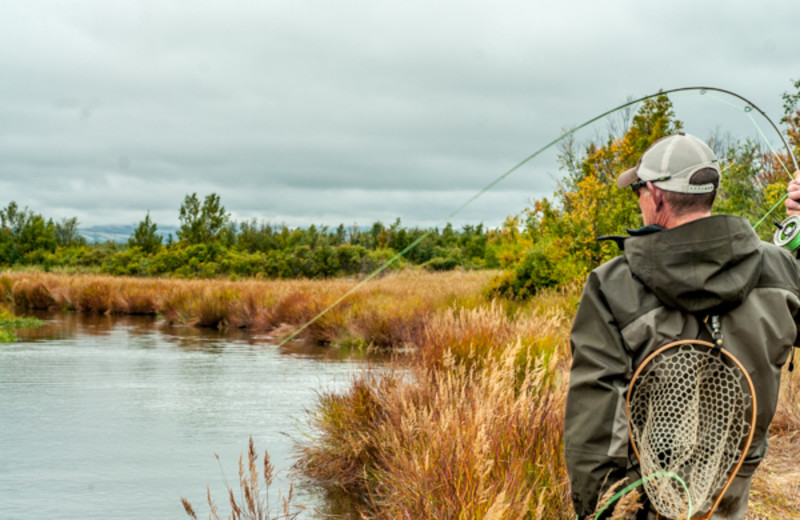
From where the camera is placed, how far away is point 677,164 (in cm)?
223

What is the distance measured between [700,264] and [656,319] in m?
0.19

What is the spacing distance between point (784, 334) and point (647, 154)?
2.15ft

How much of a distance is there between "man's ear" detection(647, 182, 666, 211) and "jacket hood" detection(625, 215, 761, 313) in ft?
0.42

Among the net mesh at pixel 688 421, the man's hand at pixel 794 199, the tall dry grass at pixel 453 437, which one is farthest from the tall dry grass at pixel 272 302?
the net mesh at pixel 688 421

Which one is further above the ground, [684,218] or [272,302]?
[684,218]

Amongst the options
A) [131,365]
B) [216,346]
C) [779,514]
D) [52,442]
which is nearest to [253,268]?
[216,346]

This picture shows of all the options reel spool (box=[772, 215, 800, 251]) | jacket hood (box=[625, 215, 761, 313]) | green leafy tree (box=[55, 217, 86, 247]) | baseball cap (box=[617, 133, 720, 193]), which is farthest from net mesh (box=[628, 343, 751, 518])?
green leafy tree (box=[55, 217, 86, 247])

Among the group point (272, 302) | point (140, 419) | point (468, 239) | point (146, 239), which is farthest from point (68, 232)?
point (140, 419)

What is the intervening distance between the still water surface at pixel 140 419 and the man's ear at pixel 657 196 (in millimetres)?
4204

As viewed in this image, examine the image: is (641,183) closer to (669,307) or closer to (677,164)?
(677,164)

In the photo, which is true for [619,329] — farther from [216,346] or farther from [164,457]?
[216,346]

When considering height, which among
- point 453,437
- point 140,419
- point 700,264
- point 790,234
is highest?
point 790,234

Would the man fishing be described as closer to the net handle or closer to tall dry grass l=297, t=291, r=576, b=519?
the net handle

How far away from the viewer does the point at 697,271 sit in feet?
6.99
